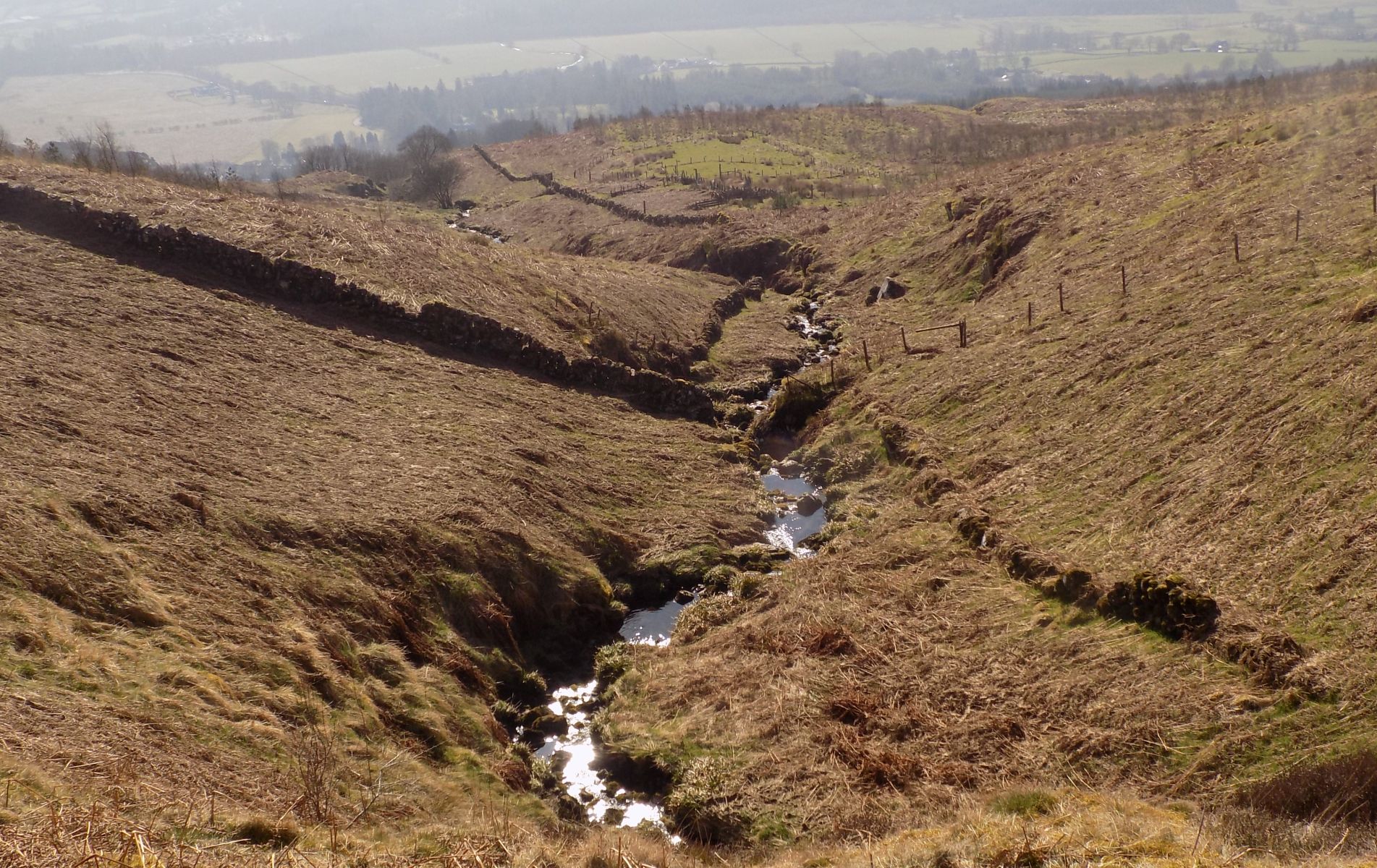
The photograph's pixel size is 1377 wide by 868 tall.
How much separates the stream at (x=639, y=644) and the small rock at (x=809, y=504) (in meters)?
0.02

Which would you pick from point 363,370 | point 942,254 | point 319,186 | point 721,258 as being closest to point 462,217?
point 319,186

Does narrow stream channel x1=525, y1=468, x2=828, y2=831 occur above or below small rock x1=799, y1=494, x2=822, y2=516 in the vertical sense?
below

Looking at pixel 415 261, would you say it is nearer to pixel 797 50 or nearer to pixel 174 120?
pixel 174 120

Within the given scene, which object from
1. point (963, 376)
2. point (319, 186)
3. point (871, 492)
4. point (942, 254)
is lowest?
point (871, 492)

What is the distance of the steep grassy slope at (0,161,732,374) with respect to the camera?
28.3 m

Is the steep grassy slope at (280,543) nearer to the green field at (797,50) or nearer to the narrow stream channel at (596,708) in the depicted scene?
the narrow stream channel at (596,708)

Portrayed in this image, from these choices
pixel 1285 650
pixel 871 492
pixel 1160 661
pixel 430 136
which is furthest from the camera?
pixel 430 136

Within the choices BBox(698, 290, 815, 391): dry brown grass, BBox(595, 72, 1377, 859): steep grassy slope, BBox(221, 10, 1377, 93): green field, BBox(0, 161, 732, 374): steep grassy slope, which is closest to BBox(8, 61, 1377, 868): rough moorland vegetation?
BBox(595, 72, 1377, 859): steep grassy slope

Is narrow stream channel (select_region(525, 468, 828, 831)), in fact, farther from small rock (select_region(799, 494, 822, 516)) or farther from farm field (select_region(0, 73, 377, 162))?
farm field (select_region(0, 73, 377, 162))

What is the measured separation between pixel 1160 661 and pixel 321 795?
11.5m

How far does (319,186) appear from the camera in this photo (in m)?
89.9

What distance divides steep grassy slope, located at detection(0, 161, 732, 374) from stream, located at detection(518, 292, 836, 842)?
662 cm

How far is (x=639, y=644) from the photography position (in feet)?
61.8

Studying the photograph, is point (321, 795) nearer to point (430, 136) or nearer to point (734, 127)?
point (734, 127)
